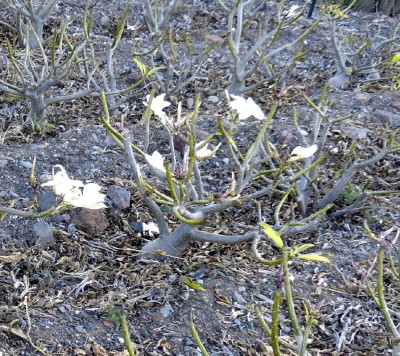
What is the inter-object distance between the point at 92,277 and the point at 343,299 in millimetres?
971

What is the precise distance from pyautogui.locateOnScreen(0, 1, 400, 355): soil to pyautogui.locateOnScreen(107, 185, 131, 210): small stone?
0.03m

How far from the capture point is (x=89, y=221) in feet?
8.57

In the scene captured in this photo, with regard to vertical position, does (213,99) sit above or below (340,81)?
above

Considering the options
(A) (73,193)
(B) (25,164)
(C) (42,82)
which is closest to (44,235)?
(B) (25,164)

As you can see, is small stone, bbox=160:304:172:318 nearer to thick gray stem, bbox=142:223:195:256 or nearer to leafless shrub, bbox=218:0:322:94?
thick gray stem, bbox=142:223:195:256

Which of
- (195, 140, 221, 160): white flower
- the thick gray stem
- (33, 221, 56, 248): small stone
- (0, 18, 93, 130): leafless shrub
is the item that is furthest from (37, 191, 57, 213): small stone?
(195, 140, 221, 160): white flower

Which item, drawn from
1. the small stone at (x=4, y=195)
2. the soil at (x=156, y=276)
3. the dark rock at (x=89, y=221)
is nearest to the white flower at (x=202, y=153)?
the soil at (x=156, y=276)

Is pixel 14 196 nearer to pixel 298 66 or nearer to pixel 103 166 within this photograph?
pixel 103 166

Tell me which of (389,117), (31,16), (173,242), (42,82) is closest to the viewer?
(173,242)

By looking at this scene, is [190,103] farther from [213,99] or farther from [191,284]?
[191,284]

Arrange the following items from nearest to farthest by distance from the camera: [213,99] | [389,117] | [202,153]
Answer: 1. [202,153]
2. [389,117]
3. [213,99]

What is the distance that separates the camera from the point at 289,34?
203 inches

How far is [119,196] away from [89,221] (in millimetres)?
217

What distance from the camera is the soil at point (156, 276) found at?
7.06 ft
